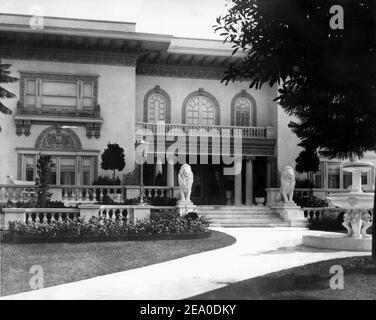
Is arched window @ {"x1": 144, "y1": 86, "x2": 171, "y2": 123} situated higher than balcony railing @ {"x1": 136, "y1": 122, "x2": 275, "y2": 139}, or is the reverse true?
arched window @ {"x1": 144, "y1": 86, "x2": 171, "y2": 123}

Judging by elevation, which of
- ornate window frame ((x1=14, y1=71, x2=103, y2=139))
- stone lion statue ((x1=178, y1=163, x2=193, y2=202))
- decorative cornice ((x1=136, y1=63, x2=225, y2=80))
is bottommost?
stone lion statue ((x1=178, y1=163, x2=193, y2=202))

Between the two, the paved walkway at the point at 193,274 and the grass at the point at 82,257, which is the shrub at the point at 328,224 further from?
the grass at the point at 82,257

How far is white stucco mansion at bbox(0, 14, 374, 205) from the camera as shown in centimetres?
2525

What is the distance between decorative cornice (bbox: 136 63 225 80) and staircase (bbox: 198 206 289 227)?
8350mm

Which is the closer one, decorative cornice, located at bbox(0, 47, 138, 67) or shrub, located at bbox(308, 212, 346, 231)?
shrub, located at bbox(308, 212, 346, 231)

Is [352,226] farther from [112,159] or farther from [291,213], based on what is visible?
[112,159]

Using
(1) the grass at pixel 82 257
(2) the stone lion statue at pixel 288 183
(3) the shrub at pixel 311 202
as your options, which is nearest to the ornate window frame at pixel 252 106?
(3) the shrub at pixel 311 202

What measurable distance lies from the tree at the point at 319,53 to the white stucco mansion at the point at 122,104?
1674cm

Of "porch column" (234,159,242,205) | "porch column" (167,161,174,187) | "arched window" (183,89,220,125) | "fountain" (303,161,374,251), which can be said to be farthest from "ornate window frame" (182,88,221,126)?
"fountain" (303,161,374,251)

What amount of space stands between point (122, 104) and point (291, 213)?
9.84 metres

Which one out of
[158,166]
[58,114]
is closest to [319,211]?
[158,166]

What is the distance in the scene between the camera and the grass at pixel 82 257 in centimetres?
995

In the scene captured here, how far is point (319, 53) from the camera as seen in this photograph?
8828 mm

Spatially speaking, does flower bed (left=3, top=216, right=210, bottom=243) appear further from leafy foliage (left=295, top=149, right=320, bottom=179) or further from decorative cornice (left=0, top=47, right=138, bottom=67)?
decorative cornice (left=0, top=47, right=138, bottom=67)
